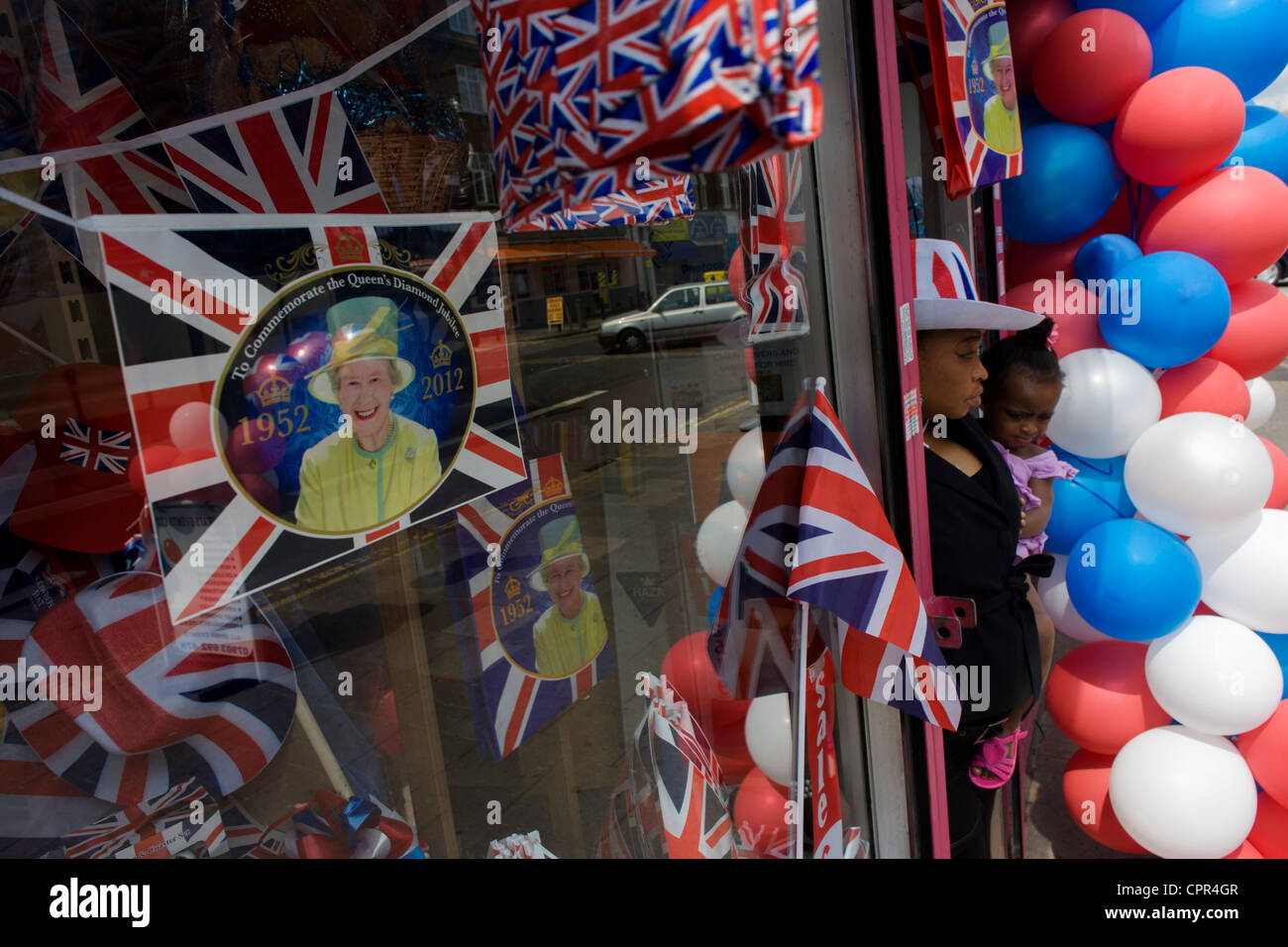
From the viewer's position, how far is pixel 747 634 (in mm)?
1767

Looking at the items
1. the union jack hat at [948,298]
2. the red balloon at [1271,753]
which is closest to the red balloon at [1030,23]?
the union jack hat at [948,298]

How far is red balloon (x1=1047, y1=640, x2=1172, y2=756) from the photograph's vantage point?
2492 mm

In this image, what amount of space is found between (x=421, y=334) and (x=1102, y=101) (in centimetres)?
250

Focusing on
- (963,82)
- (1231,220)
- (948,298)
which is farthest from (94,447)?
(1231,220)

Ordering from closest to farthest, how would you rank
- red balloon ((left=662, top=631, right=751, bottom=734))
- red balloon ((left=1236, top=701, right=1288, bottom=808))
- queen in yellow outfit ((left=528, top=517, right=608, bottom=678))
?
queen in yellow outfit ((left=528, top=517, right=608, bottom=678)) < red balloon ((left=662, top=631, right=751, bottom=734)) < red balloon ((left=1236, top=701, right=1288, bottom=808))

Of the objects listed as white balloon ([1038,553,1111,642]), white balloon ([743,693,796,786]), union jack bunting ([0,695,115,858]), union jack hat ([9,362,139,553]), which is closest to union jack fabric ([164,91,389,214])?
union jack hat ([9,362,139,553])

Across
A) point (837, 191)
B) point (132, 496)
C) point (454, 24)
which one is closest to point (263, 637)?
point (132, 496)

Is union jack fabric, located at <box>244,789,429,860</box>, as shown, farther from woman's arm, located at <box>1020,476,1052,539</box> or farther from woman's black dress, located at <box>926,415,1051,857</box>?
woman's arm, located at <box>1020,476,1052,539</box>

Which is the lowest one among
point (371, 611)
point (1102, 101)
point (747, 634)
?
point (747, 634)

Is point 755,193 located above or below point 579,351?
above

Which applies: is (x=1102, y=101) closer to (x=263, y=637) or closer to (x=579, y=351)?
(x=579, y=351)

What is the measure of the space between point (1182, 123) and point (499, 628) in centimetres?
252

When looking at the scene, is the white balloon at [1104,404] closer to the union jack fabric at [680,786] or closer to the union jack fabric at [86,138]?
the union jack fabric at [680,786]

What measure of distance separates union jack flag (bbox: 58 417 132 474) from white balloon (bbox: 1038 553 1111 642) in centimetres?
252
